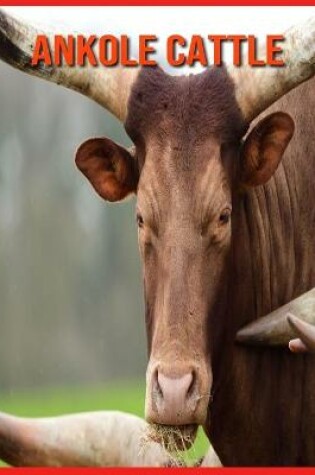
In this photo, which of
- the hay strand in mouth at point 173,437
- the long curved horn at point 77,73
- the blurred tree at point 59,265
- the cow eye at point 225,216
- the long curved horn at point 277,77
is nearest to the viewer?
the hay strand in mouth at point 173,437

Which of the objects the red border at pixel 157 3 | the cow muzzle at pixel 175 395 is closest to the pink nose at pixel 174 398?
the cow muzzle at pixel 175 395

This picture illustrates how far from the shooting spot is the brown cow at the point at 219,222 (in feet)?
26.1

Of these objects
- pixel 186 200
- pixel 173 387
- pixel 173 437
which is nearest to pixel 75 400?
pixel 186 200

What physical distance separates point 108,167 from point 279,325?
4.57ft

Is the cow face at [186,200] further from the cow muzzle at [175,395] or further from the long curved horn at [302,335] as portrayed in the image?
the long curved horn at [302,335]

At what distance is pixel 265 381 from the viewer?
8.71 m

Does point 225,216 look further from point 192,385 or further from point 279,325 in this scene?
point 192,385

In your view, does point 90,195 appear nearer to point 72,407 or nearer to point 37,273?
point 37,273

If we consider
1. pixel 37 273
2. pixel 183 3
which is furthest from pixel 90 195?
pixel 183 3

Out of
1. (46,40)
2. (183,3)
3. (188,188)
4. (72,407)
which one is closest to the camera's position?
(188,188)

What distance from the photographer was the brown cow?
795 centimetres

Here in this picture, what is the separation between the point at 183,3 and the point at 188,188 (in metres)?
2.70

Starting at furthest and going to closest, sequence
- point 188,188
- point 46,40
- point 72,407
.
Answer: point 72,407, point 46,40, point 188,188

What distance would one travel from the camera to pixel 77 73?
340 inches
